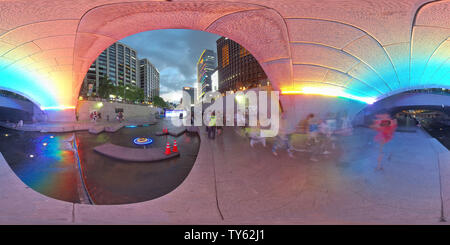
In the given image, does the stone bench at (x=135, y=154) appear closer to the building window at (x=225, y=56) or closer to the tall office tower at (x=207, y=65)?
the building window at (x=225, y=56)

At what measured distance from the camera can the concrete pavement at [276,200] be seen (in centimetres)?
239

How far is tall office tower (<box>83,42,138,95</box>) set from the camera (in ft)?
232

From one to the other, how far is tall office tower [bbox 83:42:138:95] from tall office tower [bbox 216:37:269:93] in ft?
144

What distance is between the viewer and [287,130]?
11.4m

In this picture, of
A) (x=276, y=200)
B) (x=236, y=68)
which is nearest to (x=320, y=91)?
(x=276, y=200)

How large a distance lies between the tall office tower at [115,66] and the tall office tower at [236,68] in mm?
43812

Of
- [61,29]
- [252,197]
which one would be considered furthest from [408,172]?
[61,29]

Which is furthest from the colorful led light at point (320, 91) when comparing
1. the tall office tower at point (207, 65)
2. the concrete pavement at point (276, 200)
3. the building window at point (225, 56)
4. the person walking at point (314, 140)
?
the tall office tower at point (207, 65)

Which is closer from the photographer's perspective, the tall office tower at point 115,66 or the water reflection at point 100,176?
the water reflection at point 100,176

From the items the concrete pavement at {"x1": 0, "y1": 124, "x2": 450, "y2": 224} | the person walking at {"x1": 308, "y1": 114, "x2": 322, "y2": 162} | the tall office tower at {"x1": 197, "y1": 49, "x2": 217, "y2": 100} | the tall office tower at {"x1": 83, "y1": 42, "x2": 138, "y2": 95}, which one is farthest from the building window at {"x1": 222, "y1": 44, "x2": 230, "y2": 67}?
the concrete pavement at {"x1": 0, "y1": 124, "x2": 450, "y2": 224}

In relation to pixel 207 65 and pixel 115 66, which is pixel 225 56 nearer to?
pixel 207 65

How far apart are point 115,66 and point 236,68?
68.1m

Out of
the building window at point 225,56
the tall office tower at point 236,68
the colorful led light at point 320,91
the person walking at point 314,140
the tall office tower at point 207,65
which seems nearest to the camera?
the person walking at point 314,140

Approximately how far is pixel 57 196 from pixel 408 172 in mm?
8780
